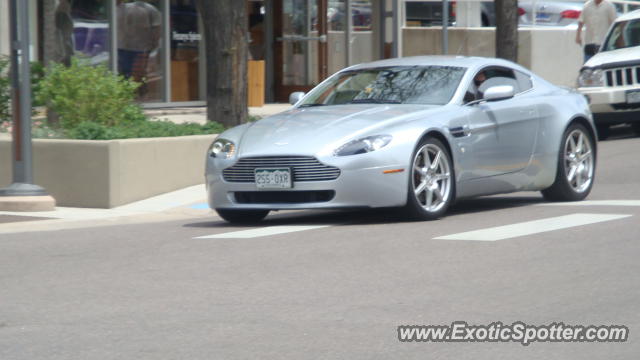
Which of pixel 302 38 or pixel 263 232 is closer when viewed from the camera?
pixel 263 232

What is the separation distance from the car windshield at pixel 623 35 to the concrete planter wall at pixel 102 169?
29.2 feet

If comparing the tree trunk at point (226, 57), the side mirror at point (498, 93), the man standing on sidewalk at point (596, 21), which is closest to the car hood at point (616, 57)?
the man standing on sidewalk at point (596, 21)

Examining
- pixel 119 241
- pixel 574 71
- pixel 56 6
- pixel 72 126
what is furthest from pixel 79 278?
pixel 574 71

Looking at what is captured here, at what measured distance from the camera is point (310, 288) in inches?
285

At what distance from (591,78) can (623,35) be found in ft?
4.88

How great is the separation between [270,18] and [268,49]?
606 mm

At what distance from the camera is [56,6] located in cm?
1741

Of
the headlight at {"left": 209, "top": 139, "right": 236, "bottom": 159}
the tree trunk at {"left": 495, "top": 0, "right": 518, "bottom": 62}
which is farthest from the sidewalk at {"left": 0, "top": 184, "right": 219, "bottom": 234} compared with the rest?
the tree trunk at {"left": 495, "top": 0, "right": 518, "bottom": 62}

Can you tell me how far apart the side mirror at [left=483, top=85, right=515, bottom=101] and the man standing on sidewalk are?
12.9 meters

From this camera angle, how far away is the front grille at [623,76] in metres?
18.5

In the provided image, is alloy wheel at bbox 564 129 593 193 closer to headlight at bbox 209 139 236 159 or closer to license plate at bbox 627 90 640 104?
headlight at bbox 209 139 236 159

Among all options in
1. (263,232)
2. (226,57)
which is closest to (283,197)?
(263,232)

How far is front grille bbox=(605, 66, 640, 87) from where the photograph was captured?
729 inches

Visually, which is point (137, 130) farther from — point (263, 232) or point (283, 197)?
point (263, 232)
